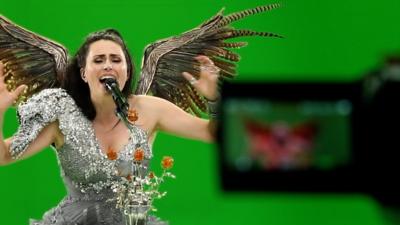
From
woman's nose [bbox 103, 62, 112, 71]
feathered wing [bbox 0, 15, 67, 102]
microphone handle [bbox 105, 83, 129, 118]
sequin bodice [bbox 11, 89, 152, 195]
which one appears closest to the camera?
microphone handle [bbox 105, 83, 129, 118]

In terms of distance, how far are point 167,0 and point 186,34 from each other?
37.1 inches

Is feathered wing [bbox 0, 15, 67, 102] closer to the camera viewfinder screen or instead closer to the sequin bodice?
the sequin bodice

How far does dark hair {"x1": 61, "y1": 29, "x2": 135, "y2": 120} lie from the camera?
8.18ft

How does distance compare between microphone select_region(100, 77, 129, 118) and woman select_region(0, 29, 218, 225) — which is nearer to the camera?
microphone select_region(100, 77, 129, 118)

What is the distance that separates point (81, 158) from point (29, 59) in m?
0.68

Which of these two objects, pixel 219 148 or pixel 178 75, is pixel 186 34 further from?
pixel 219 148

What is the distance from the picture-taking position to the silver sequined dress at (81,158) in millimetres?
2502

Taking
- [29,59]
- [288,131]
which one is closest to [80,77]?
[29,59]

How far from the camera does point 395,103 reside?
533 millimetres

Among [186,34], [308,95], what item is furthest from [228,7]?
→ [308,95]

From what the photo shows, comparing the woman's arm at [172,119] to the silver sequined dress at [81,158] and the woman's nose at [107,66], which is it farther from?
the woman's nose at [107,66]

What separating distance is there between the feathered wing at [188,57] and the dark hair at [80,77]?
506 mm

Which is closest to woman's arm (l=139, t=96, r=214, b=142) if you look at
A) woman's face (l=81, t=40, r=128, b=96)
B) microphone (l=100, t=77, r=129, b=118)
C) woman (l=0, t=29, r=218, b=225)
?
woman (l=0, t=29, r=218, b=225)

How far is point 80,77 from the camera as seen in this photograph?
2541 millimetres
